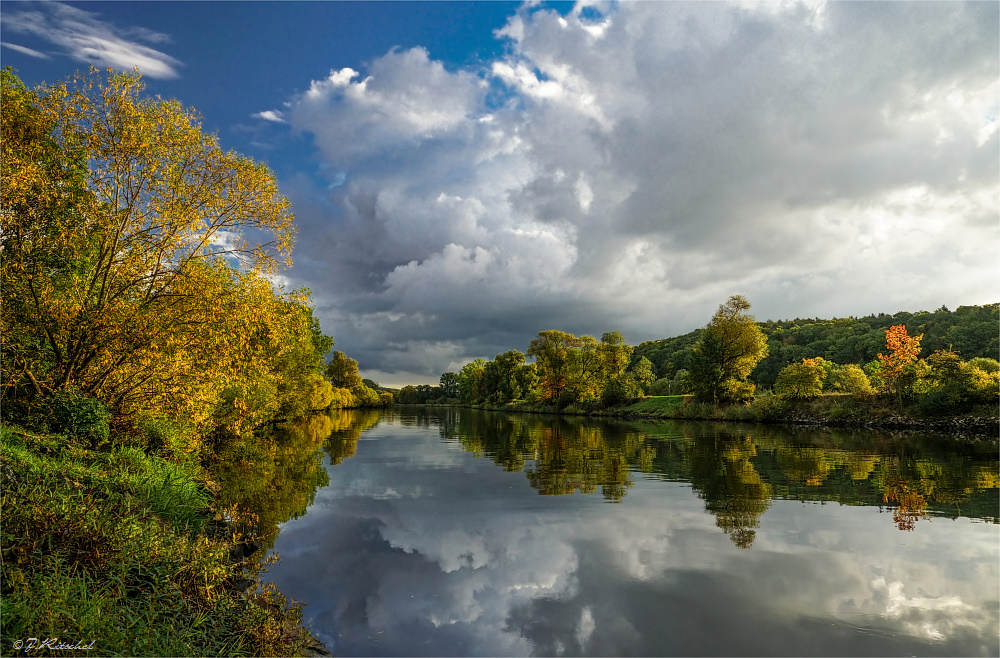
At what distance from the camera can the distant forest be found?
279 ft

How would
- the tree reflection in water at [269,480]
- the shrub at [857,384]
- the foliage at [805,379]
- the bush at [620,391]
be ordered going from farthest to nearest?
the bush at [620,391] < the foliage at [805,379] < the shrub at [857,384] < the tree reflection in water at [269,480]

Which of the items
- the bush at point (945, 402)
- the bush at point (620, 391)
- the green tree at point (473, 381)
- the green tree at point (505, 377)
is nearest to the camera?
the bush at point (945, 402)

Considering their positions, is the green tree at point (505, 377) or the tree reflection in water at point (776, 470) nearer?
the tree reflection in water at point (776, 470)

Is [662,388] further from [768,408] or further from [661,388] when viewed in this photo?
[768,408]

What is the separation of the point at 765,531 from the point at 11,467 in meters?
16.6

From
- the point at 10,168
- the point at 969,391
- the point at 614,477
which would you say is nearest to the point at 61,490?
the point at 10,168

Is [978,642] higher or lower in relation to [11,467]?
lower

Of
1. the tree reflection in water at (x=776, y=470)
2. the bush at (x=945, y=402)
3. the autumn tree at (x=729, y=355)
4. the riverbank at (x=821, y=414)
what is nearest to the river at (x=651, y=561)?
the tree reflection in water at (x=776, y=470)

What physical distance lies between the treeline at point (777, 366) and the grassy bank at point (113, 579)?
175 ft

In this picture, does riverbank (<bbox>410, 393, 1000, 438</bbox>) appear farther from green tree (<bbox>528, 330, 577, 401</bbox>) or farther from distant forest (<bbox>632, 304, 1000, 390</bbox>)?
green tree (<bbox>528, 330, 577, 401</bbox>)

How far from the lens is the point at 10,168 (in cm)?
1239

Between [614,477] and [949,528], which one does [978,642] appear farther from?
[614,477]

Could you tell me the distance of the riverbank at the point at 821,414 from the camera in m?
38.8

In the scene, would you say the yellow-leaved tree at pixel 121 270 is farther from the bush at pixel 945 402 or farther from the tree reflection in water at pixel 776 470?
the bush at pixel 945 402
